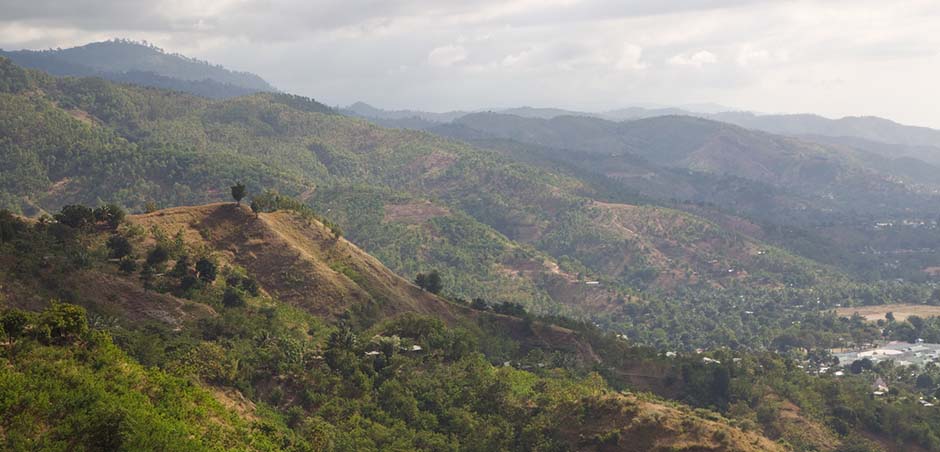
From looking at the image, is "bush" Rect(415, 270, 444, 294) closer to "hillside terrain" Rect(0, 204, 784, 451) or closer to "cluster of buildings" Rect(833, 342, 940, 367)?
"hillside terrain" Rect(0, 204, 784, 451)

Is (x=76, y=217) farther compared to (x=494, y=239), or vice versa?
(x=494, y=239)

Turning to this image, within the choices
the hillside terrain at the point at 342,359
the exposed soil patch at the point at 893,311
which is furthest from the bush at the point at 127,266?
the exposed soil patch at the point at 893,311

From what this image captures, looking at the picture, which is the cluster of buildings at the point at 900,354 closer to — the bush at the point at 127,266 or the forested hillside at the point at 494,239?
the forested hillside at the point at 494,239

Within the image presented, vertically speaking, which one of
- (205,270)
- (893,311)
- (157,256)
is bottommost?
(893,311)

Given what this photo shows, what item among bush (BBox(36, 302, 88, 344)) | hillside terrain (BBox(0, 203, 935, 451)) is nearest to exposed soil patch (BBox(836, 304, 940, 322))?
hillside terrain (BBox(0, 203, 935, 451))

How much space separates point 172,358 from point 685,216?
17377 cm

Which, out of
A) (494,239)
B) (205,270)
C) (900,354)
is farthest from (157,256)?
(900,354)

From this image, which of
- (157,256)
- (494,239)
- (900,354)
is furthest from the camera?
(494,239)

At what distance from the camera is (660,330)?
129 meters

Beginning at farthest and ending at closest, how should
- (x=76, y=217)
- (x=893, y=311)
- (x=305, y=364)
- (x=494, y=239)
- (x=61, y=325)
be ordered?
(x=494, y=239) → (x=893, y=311) → (x=76, y=217) → (x=305, y=364) → (x=61, y=325)

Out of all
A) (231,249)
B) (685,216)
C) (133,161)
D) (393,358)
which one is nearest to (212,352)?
(393,358)

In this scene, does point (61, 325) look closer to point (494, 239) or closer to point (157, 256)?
point (157, 256)

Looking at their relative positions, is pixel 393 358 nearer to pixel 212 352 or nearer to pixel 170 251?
pixel 212 352

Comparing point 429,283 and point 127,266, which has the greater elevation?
point 127,266
